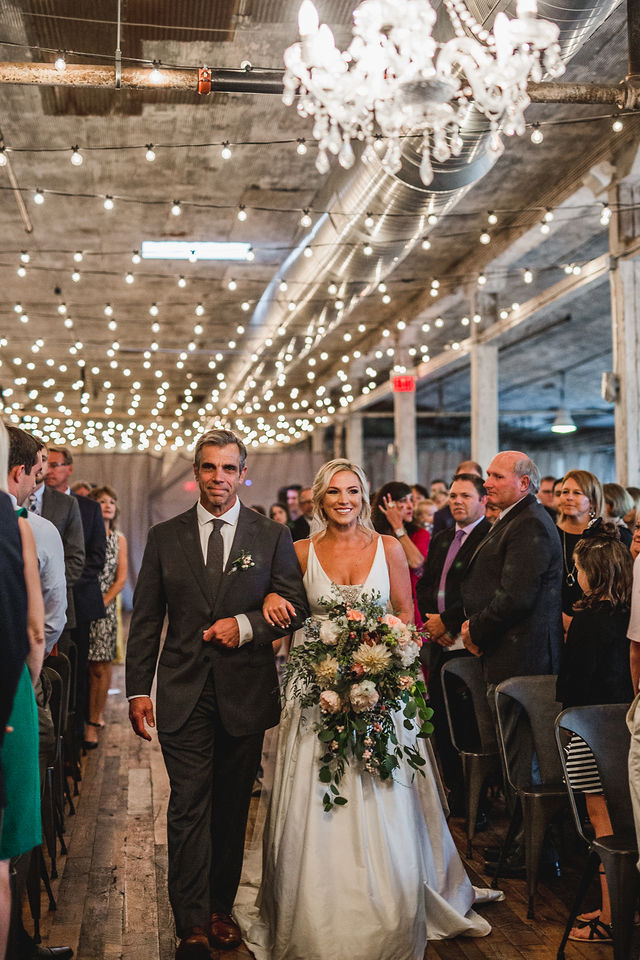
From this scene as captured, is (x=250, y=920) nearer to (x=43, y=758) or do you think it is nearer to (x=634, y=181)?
(x=43, y=758)

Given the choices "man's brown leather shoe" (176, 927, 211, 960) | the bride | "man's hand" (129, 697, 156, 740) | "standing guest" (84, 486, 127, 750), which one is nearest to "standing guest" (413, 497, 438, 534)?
"standing guest" (84, 486, 127, 750)

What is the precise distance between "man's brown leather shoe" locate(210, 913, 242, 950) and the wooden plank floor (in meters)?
0.06

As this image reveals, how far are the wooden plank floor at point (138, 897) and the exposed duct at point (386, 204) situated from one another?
3155 mm

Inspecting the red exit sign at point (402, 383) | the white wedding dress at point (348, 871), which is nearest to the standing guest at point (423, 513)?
the white wedding dress at point (348, 871)

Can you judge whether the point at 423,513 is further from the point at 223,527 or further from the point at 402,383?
the point at 402,383

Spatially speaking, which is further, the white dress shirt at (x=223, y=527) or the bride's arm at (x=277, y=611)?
the white dress shirt at (x=223, y=527)

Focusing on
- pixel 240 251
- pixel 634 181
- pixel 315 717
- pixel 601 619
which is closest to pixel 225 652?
pixel 315 717

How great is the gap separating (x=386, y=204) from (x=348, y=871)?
4341 mm

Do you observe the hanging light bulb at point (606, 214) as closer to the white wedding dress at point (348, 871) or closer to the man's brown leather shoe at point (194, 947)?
the white wedding dress at point (348, 871)

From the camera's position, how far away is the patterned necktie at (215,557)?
11.0 ft

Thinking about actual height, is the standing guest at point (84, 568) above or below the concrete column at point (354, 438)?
below

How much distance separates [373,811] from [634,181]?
22.2ft

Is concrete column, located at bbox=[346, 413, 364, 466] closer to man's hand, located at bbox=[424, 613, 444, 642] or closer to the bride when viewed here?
man's hand, located at bbox=[424, 613, 444, 642]

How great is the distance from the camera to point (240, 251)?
34.7ft
